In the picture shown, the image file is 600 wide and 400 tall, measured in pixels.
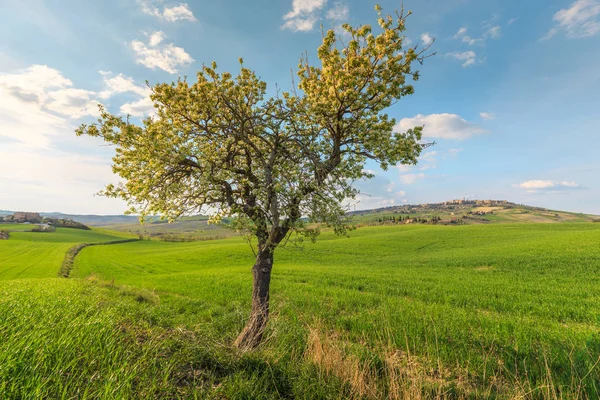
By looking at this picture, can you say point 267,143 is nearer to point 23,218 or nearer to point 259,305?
point 259,305

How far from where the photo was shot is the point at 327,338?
7676 millimetres

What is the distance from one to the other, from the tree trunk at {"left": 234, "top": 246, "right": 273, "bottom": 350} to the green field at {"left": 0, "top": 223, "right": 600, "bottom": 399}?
613mm

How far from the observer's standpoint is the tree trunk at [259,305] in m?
9.35

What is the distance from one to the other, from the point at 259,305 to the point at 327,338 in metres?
3.00

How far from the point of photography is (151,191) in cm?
923

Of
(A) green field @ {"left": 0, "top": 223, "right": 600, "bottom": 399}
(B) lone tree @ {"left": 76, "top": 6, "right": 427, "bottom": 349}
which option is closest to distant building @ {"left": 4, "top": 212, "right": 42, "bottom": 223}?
(A) green field @ {"left": 0, "top": 223, "right": 600, "bottom": 399}

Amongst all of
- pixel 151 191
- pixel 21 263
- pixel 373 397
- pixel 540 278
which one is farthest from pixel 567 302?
pixel 21 263

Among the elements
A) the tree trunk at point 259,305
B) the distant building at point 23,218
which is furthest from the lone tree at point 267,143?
the distant building at point 23,218

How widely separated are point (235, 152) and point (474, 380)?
10421 mm

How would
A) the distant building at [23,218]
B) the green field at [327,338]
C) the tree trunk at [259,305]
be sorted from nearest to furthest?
1. the green field at [327,338]
2. the tree trunk at [259,305]
3. the distant building at [23,218]

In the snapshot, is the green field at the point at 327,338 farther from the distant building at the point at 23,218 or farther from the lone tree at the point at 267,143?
the distant building at the point at 23,218

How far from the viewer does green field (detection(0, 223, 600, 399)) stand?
214 inches

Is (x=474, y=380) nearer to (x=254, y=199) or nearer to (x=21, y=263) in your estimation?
(x=254, y=199)

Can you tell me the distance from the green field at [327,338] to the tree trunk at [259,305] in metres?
0.61
